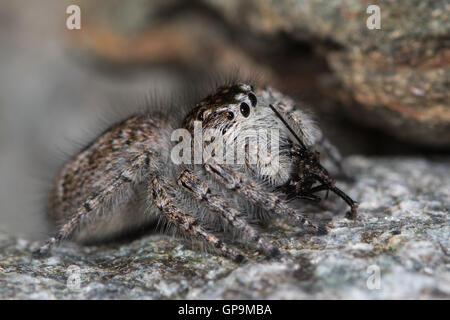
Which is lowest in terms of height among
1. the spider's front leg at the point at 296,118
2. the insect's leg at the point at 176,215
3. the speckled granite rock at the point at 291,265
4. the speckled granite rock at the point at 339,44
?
the speckled granite rock at the point at 291,265

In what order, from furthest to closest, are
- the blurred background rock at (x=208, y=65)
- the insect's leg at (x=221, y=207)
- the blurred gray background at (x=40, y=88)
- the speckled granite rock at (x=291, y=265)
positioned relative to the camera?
1. the blurred gray background at (x=40, y=88)
2. the blurred background rock at (x=208, y=65)
3. the insect's leg at (x=221, y=207)
4. the speckled granite rock at (x=291, y=265)

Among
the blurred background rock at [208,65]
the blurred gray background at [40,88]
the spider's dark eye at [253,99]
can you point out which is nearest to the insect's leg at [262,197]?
the spider's dark eye at [253,99]

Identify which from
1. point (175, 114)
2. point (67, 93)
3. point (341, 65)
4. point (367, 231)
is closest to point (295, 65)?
point (341, 65)

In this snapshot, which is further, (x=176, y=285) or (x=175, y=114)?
(x=175, y=114)

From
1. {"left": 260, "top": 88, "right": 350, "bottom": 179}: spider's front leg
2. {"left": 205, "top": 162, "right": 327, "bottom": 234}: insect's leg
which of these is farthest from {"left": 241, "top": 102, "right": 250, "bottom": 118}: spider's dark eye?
{"left": 205, "top": 162, "right": 327, "bottom": 234}: insect's leg

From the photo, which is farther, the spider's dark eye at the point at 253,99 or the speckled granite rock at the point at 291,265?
the spider's dark eye at the point at 253,99

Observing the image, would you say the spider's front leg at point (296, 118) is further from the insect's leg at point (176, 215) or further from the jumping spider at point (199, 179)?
the insect's leg at point (176, 215)

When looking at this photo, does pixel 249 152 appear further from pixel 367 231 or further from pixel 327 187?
pixel 367 231
